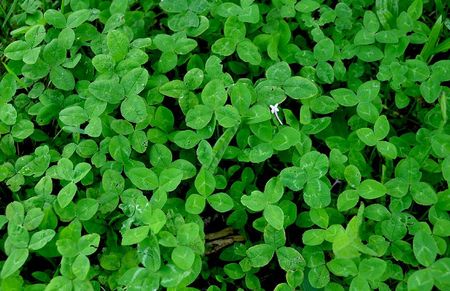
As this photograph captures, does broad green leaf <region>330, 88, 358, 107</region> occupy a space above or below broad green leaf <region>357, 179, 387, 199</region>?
above

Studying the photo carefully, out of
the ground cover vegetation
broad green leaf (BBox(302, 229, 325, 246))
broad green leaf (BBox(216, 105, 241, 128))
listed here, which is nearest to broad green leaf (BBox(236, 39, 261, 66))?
the ground cover vegetation

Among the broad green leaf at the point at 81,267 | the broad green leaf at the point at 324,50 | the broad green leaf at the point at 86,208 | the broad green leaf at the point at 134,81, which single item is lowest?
the broad green leaf at the point at 81,267

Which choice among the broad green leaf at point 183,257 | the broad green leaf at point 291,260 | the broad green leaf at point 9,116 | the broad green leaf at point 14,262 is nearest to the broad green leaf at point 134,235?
the broad green leaf at point 183,257

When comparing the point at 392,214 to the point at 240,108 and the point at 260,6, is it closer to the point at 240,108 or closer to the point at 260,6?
the point at 240,108

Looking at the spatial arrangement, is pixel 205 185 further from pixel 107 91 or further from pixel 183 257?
pixel 107 91

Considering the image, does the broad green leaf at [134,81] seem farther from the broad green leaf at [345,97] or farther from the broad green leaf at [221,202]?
the broad green leaf at [345,97]

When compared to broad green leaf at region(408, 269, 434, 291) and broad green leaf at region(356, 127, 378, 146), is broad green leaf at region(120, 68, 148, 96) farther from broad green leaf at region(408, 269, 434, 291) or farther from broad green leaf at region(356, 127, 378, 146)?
broad green leaf at region(408, 269, 434, 291)

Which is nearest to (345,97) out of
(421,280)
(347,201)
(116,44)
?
(347,201)

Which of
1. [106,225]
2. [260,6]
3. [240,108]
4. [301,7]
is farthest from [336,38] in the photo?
[106,225]
